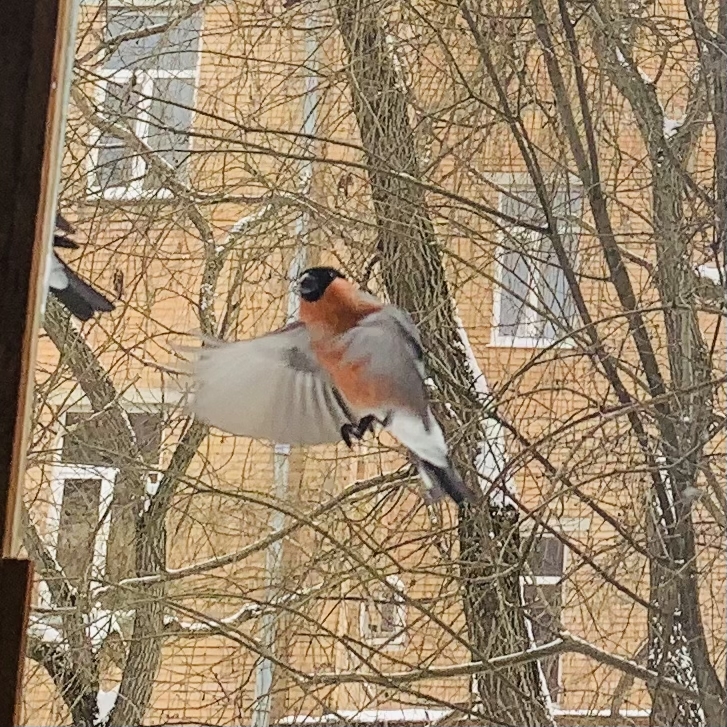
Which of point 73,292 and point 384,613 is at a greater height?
point 73,292

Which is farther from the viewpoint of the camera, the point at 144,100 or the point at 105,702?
the point at 144,100

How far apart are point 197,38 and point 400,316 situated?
0.39 metres

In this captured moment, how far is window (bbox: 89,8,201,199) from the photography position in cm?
106

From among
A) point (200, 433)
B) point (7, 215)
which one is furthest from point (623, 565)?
point (7, 215)

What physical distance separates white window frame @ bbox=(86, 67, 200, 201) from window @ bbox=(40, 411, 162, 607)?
0.24 m

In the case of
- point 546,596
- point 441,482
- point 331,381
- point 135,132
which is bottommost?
point 546,596

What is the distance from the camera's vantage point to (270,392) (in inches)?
40.3

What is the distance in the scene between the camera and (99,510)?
40.4 inches

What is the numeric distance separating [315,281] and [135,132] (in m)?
0.26

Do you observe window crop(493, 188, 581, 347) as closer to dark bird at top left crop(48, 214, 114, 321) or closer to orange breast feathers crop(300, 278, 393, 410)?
orange breast feathers crop(300, 278, 393, 410)

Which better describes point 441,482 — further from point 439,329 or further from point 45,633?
point 45,633

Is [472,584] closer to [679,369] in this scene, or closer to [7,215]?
[679,369]

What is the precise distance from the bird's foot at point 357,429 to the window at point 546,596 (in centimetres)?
21

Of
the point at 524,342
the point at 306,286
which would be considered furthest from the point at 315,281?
the point at 524,342
